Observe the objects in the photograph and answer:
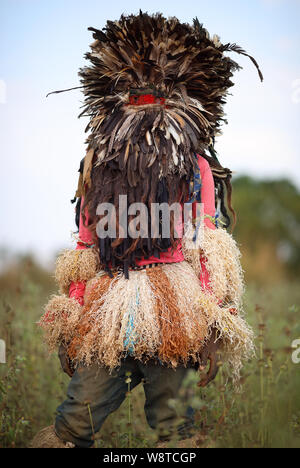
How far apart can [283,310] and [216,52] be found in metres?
4.76

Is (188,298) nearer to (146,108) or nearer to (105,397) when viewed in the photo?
(105,397)

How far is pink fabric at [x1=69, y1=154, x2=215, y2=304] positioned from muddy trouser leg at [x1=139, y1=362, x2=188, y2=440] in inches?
18.4

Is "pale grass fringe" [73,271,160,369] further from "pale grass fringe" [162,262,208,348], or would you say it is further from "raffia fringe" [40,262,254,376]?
"pale grass fringe" [162,262,208,348]

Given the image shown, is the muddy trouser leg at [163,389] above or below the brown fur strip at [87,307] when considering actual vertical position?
below

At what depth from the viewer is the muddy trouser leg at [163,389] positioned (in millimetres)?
2348

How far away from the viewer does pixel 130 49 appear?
2.34 m

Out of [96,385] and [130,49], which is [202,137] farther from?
[96,385]

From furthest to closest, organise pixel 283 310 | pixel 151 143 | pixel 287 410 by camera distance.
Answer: pixel 283 310
pixel 287 410
pixel 151 143

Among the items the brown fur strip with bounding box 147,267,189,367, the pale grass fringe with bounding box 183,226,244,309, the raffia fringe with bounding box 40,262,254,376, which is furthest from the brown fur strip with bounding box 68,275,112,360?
the pale grass fringe with bounding box 183,226,244,309

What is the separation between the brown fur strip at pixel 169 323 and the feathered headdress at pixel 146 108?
19cm

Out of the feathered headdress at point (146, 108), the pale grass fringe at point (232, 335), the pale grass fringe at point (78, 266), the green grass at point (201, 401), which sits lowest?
the green grass at point (201, 401)

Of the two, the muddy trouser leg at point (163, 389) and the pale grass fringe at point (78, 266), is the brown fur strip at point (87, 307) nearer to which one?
the pale grass fringe at point (78, 266)

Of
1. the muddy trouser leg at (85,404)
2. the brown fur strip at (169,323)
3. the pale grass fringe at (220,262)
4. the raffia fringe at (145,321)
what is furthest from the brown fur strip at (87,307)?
the pale grass fringe at (220,262)
